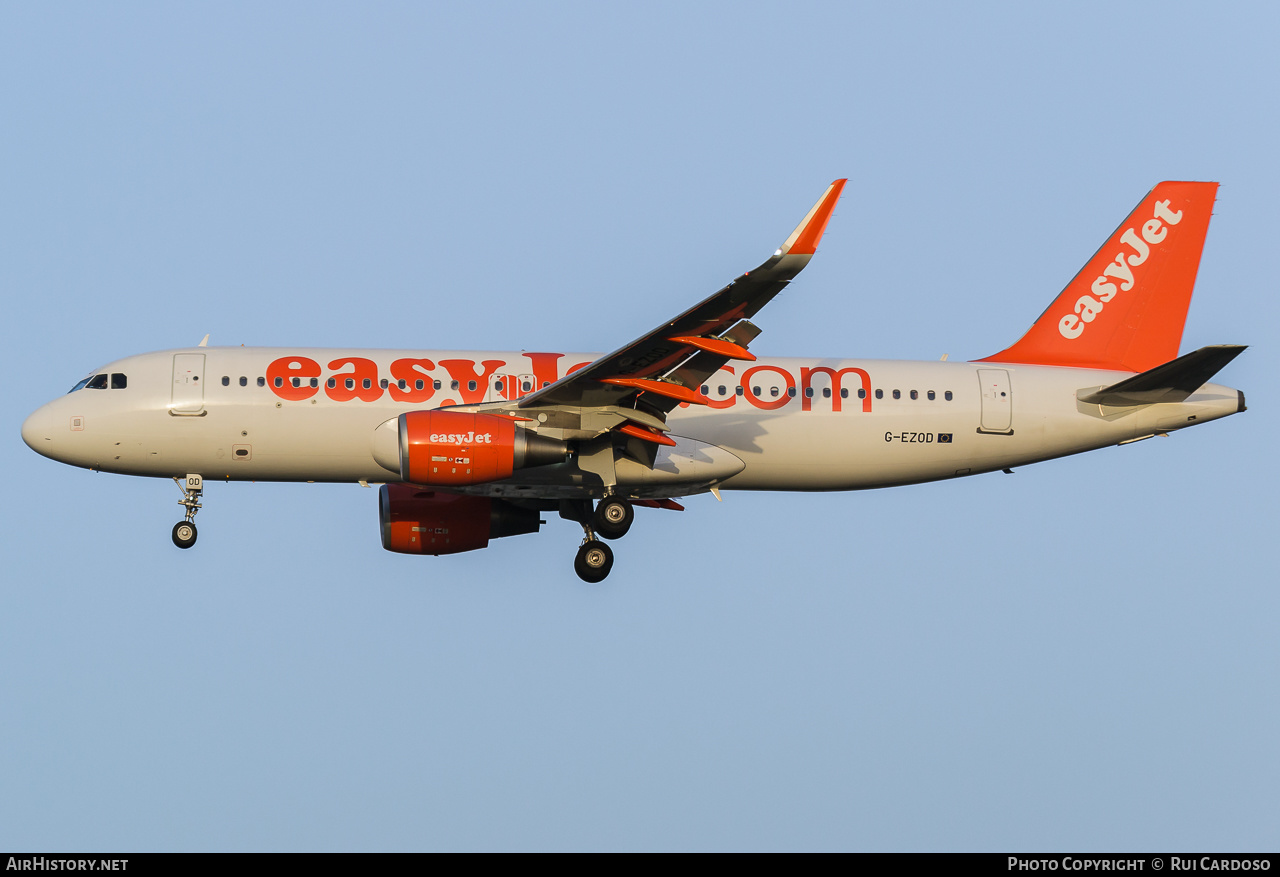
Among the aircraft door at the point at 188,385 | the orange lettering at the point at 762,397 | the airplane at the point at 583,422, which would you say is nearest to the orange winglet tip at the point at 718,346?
the airplane at the point at 583,422

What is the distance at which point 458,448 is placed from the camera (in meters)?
28.1

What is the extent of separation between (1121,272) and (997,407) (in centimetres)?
513

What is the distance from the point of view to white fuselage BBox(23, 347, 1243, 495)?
30.6 meters

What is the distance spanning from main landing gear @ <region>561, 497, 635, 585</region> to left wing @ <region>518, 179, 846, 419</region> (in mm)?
2155

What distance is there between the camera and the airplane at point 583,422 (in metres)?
28.9

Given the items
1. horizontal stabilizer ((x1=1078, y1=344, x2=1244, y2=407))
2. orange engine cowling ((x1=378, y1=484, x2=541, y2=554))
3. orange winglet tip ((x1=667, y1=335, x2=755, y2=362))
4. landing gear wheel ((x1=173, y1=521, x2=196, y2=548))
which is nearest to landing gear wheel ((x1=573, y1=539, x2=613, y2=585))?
orange engine cowling ((x1=378, y1=484, x2=541, y2=554))

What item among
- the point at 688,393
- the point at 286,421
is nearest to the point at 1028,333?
the point at 688,393

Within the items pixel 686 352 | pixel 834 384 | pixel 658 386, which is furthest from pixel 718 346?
pixel 834 384

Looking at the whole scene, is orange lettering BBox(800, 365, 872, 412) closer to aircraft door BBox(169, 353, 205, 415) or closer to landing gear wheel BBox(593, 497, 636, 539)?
landing gear wheel BBox(593, 497, 636, 539)

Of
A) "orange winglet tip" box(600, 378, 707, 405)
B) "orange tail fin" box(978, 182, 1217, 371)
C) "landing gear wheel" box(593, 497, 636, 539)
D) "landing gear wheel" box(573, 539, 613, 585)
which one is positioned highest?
"orange tail fin" box(978, 182, 1217, 371)

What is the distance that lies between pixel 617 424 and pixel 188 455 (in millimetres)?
8860

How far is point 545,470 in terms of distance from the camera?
3006 centimetres

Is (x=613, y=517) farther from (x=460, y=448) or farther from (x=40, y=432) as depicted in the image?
(x=40, y=432)

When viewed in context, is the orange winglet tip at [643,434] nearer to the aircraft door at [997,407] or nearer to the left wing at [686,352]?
the left wing at [686,352]
